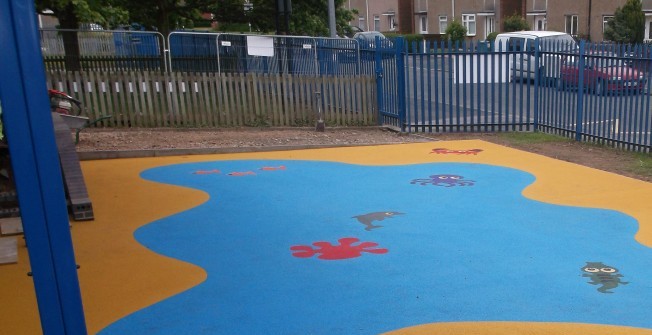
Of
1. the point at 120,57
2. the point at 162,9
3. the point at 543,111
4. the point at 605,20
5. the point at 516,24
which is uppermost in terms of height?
the point at 162,9

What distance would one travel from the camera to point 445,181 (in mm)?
8266

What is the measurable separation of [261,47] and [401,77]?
13.3ft

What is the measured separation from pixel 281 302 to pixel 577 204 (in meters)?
4.02

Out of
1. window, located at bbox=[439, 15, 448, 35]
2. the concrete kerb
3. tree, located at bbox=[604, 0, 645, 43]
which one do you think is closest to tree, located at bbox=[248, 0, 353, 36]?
the concrete kerb

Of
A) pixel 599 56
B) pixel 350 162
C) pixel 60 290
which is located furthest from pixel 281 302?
pixel 599 56

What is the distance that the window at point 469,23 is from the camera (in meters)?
42.9

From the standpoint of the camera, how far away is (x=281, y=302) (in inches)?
179

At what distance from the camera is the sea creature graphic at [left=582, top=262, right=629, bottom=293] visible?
470 cm

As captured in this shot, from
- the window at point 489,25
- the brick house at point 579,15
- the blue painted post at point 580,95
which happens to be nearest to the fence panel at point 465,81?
the blue painted post at point 580,95

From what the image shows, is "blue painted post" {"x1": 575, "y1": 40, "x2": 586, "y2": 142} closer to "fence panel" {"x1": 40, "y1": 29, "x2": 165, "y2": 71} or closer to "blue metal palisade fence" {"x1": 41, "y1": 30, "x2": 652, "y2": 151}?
"blue metal palisade fence" {"x1": 41, "y1": 30, "x2": 652, "y2": 151}

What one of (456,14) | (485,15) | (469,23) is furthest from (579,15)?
(456,14)

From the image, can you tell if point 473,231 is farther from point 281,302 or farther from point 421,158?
point 421,158

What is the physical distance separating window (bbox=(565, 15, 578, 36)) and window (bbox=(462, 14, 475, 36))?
7.60 metres

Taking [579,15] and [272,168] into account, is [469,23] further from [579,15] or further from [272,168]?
[272,168]
